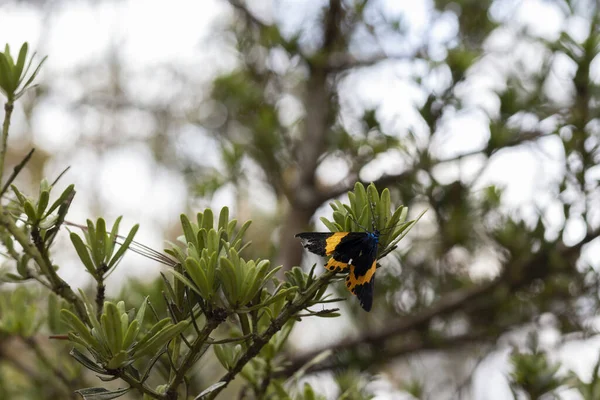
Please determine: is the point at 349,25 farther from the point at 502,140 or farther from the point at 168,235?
the point at 168,235

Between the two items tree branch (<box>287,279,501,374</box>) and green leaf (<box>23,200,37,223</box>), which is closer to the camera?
green leaf (<box>23,200,37,223</box>)

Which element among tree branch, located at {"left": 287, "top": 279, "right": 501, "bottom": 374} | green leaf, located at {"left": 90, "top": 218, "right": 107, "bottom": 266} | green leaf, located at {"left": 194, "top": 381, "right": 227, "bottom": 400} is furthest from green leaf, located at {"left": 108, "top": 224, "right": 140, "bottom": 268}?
tree branch, located at {"left": 287, "top": 279, "right": 501, "bottom": 374}

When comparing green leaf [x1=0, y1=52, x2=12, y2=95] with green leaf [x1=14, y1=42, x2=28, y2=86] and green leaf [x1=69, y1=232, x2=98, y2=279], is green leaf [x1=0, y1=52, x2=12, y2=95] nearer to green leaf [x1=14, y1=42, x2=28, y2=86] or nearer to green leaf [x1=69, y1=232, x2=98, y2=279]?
green leaf [x1=14, y1=42, x2=28, y2=86]

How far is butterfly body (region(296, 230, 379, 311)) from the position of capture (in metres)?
0.32

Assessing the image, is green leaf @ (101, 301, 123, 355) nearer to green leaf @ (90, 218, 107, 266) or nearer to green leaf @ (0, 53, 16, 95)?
green leaf @ (90, 218, 107, 266)

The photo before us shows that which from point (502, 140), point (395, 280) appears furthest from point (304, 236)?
point (395, 280)

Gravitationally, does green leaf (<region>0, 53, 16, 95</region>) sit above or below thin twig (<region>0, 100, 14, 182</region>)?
above

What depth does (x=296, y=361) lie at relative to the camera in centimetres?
83

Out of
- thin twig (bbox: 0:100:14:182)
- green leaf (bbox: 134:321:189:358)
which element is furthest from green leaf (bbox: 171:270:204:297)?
thin twig (bbox: 0:100:14:182)

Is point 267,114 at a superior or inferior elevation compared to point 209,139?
inferior

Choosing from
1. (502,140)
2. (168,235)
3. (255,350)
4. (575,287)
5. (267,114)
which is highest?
(168,235)

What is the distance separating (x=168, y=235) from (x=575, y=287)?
197 cm

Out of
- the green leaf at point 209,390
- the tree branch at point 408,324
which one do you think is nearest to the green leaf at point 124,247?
the green leaf at point 209,390

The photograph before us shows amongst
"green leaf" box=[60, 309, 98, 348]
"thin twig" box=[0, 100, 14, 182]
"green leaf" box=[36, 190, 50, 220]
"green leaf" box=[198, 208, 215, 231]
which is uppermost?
"thin twig" box=[0, 100, 14, 182]
